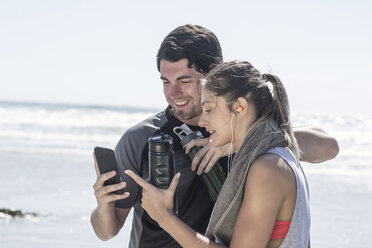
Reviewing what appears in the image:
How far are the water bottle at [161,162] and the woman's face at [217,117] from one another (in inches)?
9.1

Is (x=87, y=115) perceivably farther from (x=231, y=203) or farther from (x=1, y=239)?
(x=231, y=203)

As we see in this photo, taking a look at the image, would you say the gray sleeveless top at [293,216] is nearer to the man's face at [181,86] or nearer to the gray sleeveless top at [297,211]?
the gray sleeveless top at [297,211]

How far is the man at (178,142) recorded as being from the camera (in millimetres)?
2934

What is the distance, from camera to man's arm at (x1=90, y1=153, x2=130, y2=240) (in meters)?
2.60

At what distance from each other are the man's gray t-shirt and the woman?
0.64 metres

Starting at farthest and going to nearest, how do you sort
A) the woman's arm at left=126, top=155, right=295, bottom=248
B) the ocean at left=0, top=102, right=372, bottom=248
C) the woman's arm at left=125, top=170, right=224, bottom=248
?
the ocean at left=0, top=102, right=372, bottom=248 → the woman's arm at left=125, top=170, right=224, bottom=248 → the woman's arm at left=126, top=155, right=295, bottom=248

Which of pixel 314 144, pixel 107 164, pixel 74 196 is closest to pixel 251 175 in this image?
pixel 107 164

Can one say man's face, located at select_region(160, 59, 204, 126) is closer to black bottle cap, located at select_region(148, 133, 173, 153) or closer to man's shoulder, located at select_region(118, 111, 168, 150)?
man's shoulder, located at select_region(118, 111, 168, 150)

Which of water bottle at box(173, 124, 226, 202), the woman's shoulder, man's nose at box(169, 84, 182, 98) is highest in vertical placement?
the woman's shoulder

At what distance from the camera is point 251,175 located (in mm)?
2037

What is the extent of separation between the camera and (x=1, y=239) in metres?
5.94

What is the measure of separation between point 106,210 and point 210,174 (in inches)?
21.2

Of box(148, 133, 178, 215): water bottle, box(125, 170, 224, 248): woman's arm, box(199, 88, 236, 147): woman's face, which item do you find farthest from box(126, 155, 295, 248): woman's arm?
box(148, 133, 178, 215): water bottle

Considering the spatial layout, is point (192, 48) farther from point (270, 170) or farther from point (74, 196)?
point (74, 196)
